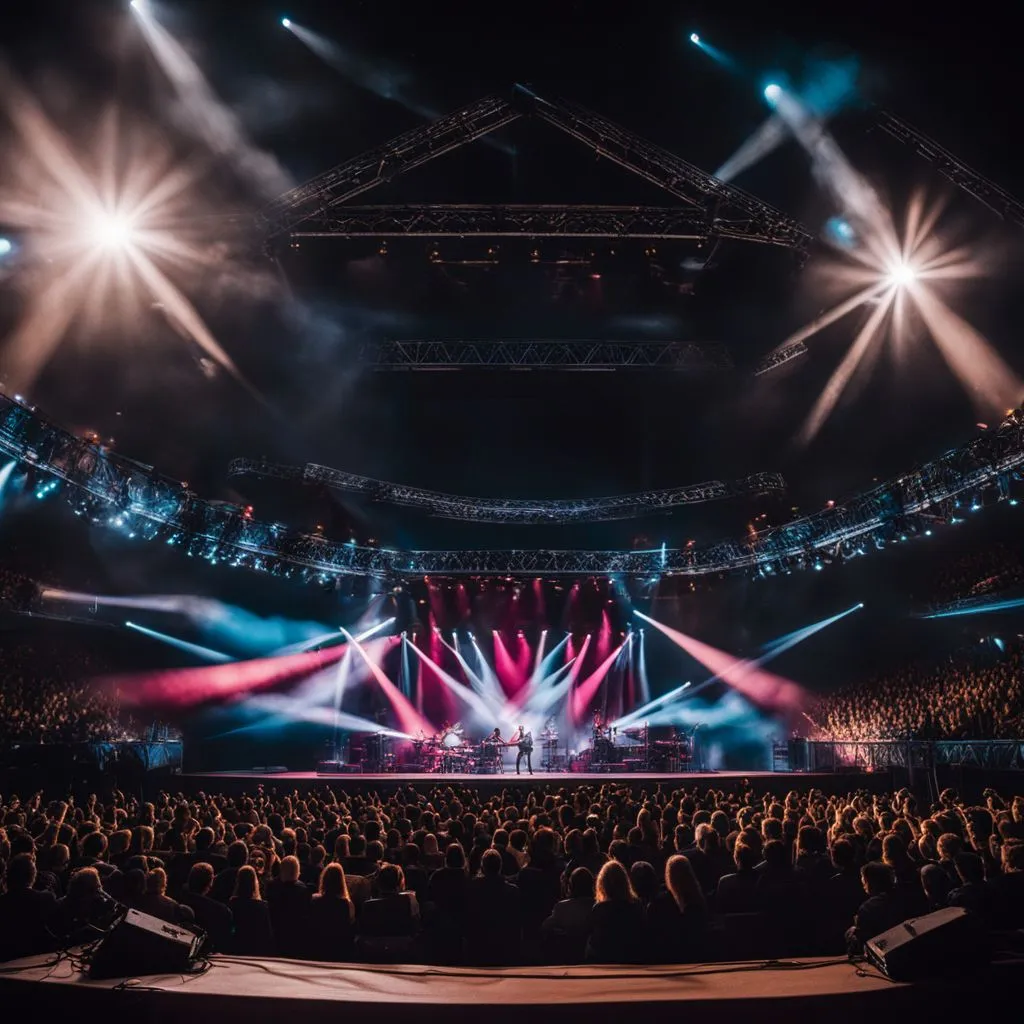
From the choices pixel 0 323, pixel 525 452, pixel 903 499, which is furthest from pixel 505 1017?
pixel 525 452

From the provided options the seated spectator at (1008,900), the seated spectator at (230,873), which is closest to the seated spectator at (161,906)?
the seated spectator at (230,873)

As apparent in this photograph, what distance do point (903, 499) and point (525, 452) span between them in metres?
9.09

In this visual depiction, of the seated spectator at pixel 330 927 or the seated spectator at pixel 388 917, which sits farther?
the seated spectator at pixel 330 927

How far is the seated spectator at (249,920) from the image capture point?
5941mm

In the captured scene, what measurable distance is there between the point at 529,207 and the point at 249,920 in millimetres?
11729

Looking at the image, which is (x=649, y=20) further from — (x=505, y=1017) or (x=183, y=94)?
(x=505, y=1017)

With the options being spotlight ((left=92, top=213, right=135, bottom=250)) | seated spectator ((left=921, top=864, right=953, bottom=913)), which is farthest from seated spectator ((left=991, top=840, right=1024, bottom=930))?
spotlight ((left=92, top=213, right=135, bottom=250))

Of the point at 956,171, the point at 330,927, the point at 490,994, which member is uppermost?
the point at 956,171

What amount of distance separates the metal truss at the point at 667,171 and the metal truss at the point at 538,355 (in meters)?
4.30

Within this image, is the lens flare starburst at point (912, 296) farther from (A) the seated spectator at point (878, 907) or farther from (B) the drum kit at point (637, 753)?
(B) the drum kit at point (637, 753)

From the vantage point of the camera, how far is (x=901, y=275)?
588 inches

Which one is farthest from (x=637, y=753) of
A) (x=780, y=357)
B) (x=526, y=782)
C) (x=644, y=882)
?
(x=644, y=882)

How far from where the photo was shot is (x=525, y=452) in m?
22.3

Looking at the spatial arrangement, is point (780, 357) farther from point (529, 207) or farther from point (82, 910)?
point (82, 910)
